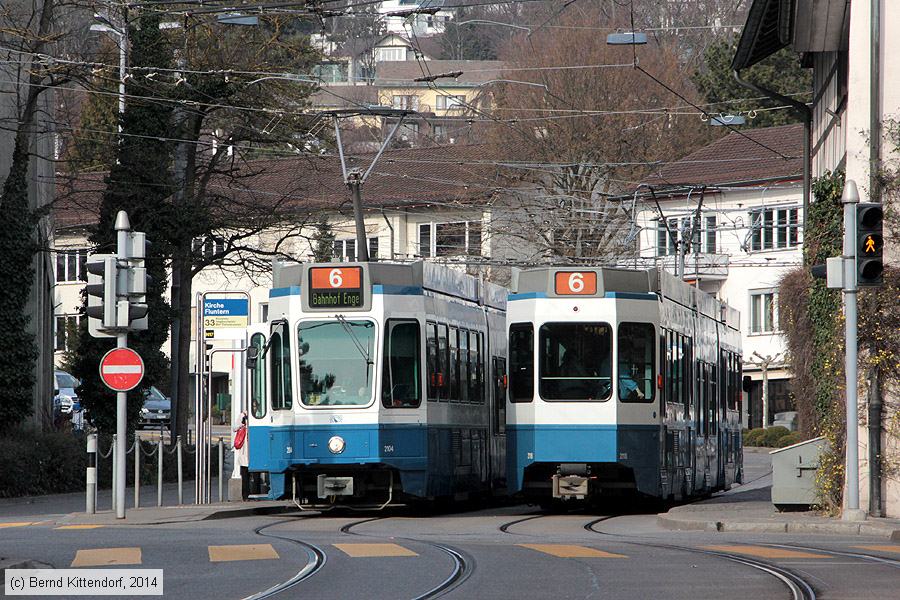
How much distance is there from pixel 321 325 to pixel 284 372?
79 cm

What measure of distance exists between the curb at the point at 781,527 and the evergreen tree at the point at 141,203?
17268 mm

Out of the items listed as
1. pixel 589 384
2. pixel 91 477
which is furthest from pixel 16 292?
pixel 589 384

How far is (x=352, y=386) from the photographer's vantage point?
21.4m

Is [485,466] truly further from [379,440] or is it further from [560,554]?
[560,554]

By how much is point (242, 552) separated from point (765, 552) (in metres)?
4.76

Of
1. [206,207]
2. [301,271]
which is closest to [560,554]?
[301,271]

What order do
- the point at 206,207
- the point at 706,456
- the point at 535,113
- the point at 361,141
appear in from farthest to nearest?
1. the point at 361,141
2. the point at 535,113
3. the point at 206,207
4. the point at 706,456

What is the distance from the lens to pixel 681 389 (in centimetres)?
2359

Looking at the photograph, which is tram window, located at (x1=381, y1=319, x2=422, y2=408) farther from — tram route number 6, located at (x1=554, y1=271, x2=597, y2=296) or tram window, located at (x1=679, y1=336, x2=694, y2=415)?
tram window, located at (x1=679, y1=336, x2=694, y2=415)

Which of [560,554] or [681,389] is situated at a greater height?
[681,389]

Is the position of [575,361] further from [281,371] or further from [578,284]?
[281,371]

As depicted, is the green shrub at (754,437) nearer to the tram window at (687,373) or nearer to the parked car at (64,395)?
the parked car at (64,395)

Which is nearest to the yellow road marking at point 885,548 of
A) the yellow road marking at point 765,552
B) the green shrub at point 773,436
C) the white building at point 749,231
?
the yellow road marking at point 765,552

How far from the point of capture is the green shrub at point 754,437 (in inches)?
2242
